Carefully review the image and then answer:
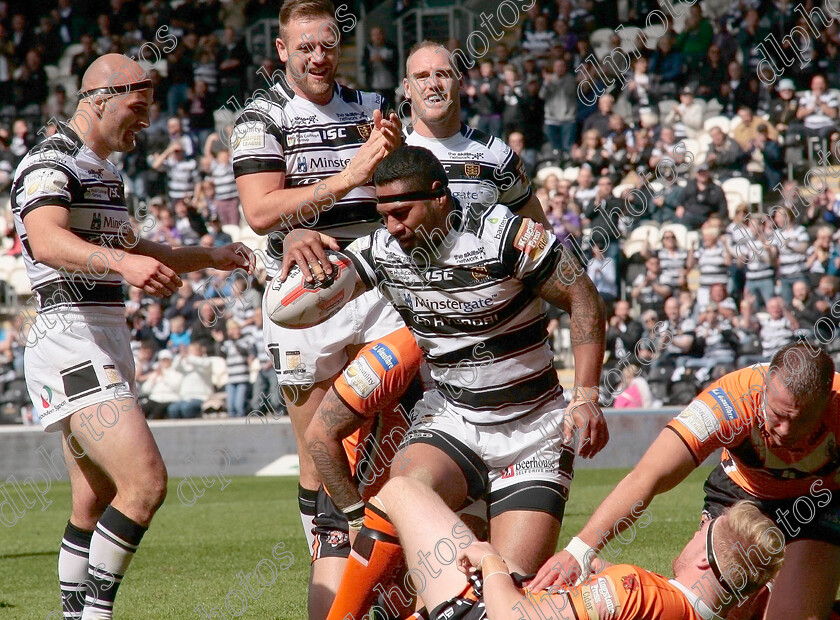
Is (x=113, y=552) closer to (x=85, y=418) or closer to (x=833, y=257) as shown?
(x=85, y=418)

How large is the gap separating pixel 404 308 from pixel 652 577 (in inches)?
68.3

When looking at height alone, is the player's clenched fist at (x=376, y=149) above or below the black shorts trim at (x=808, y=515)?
above

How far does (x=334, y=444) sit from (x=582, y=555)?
1.46 metres

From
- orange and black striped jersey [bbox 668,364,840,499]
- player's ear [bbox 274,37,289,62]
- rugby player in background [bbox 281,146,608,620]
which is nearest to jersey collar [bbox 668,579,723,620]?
orange and black striped jersey [bbox 668,364,840,499]

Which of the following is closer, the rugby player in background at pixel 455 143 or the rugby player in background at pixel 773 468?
the rugby player in background at pixel 773 468

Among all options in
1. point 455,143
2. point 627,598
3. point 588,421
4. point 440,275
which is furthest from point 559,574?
point 455,143

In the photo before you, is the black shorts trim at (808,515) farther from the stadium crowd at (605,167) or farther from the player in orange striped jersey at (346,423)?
the stadium crowd at (605,167)

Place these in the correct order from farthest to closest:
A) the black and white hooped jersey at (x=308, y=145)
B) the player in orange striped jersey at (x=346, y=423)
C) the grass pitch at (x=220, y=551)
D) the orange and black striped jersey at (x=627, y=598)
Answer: the grass pitch at (x=220, y=551) < the black and white hooped jersey at (x=308, y=145) < the player in orange striped jersey at (x=346, y=423) < the orange and black striped jersey at (x=627, y=598)

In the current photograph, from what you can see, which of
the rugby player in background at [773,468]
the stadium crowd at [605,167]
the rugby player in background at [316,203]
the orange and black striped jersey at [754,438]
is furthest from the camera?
the stadium crowd at [605,167]

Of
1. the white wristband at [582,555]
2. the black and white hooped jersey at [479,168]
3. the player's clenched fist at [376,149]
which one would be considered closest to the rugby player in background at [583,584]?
the white wristband at [582,555]

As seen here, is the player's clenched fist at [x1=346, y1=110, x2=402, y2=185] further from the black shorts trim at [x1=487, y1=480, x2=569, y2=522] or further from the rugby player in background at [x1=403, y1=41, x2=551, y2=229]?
the black shorts trim at [x1=487, y1=480, x2=569, y2=522]

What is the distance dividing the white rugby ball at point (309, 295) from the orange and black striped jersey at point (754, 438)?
1464mm

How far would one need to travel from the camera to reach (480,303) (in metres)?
4.66

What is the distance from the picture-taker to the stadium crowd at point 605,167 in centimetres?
1492
